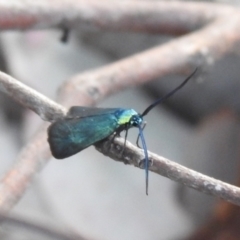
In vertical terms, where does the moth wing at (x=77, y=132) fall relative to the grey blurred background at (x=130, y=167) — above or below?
above

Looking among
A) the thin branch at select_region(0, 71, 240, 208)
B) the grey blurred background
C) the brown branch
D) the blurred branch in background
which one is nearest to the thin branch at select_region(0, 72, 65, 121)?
the thin branch at select_region(0, 71, 240, 208)

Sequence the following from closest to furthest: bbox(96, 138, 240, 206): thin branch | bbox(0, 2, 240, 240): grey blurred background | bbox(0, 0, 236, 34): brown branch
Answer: bbox(96, 138, 240, 206): thin branch, bbox(0, 0, 236, 34): brown branch, bbox(0, 2, 240, 240): grey blurred background

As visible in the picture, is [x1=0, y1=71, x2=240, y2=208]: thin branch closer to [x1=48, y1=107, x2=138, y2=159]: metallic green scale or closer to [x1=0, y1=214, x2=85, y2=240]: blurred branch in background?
[x1=48, y1=107, x2=138, y2=159]: metallic green scale

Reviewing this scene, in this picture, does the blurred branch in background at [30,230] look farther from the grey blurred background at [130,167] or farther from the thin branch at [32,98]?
the grey blurred background at [130,167]

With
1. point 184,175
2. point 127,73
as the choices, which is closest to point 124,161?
point 184,175

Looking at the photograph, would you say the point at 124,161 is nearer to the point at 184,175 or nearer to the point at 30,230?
the point at 184,175

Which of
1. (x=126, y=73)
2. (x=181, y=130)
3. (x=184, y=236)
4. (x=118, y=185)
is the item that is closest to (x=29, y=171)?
(x=126, y=73)

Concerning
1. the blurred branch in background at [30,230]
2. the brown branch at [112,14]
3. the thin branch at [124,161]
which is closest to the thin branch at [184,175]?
the thin branch at [124,161]
